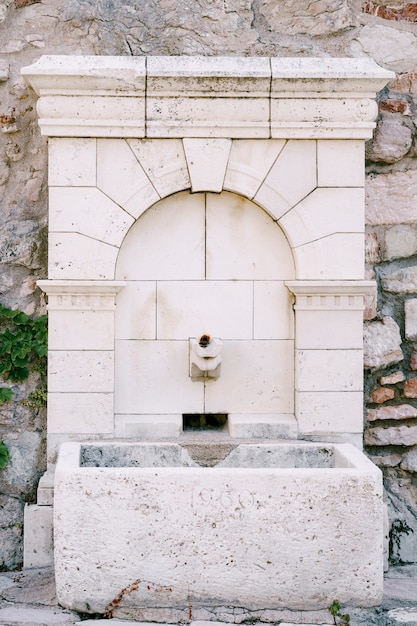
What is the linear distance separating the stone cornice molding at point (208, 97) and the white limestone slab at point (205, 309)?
0.75m

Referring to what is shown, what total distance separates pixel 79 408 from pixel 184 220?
3.52 ft

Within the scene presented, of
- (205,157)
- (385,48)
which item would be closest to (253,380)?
(205,157)

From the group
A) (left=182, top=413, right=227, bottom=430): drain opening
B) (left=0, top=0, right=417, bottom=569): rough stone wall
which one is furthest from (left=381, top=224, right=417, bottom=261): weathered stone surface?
(left=182, top=413, right=227, bottom=430): drain opening

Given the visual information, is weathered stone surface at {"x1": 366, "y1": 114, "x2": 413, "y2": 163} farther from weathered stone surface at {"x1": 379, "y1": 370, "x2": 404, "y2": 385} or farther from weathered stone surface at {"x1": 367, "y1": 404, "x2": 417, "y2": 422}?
weathered stone surface at {"x1": 367, "y1": 404, "x2": 417, "y2": 422}

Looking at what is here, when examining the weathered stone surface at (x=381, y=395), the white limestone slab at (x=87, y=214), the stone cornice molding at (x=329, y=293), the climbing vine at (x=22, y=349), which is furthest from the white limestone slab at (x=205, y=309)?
the weathered stone surface at (x=381, y=395)

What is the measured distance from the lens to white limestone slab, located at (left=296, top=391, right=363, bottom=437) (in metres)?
3.84

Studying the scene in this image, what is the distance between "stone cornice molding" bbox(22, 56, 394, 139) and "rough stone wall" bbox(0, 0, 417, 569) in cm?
31

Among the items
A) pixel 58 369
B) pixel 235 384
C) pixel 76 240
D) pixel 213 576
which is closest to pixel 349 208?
pixel 235 384

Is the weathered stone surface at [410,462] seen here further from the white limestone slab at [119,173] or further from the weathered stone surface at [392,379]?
the white limestone slab at [119,173]

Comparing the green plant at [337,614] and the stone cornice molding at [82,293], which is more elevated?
the stone cornice molding at [82,293]

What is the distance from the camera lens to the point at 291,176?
3820mm

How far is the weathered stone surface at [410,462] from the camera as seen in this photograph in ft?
13.1

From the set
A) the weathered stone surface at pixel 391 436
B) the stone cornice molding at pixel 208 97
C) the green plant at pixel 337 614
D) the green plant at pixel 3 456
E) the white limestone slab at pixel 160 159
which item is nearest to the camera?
the green plant at pixel 337 614

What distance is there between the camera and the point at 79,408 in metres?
3.79
